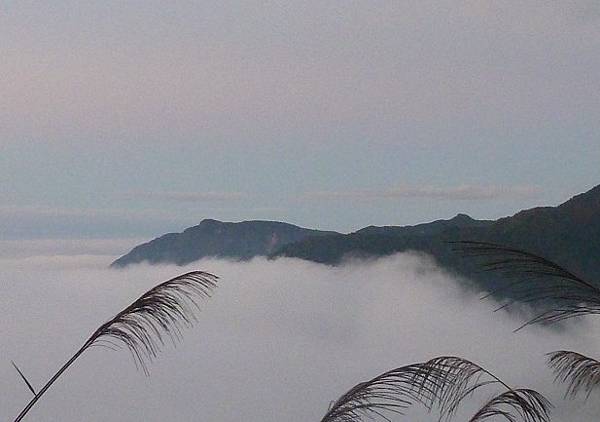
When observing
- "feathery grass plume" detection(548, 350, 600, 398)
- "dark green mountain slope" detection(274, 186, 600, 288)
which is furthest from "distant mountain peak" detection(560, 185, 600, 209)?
"feathery grass plume" detection(548, 350, 600, 398)

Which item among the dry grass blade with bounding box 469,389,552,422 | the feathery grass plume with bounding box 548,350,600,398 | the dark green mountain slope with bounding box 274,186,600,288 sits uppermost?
the dark green mountain slope with bounding box 274,186,600,288

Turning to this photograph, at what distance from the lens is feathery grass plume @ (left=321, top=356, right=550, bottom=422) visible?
14.0 ft

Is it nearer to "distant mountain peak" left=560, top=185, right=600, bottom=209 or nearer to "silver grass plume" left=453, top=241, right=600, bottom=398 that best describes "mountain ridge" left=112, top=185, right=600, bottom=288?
"distant mountain peak" left=560, top=185, right=600, bottom=209

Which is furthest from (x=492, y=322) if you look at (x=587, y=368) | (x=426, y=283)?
(x=587, y=368)

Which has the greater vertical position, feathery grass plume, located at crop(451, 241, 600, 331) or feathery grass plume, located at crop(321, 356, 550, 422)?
feathery grass plume, located at crop(451, 241, 600, 331)

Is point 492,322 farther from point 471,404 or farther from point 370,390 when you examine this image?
point 370,390

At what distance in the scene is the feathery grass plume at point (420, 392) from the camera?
4.26 metres

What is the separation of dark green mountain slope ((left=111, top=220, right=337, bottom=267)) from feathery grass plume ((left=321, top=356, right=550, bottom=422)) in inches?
5324

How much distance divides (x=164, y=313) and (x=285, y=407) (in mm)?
Result: 155279

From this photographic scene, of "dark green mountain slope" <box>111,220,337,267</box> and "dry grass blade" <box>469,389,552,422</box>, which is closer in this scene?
"dry grass blade" <box>469,389,552,422</box>

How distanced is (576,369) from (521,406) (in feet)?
1.59

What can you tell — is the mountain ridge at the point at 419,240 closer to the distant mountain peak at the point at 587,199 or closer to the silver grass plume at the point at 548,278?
the distant mountain peak at the point at 587,199

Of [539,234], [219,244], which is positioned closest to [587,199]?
[539,234]

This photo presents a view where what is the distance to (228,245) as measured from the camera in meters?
152
